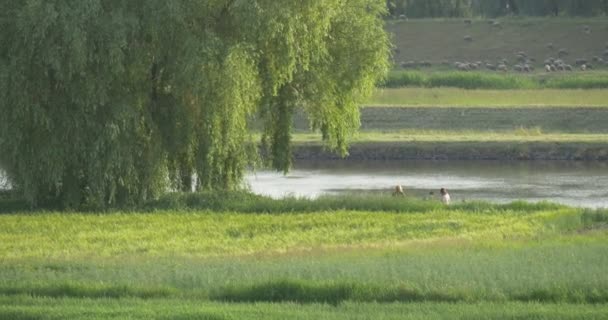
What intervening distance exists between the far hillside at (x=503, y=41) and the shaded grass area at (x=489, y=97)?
16328 mm

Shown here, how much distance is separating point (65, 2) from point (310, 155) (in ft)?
116

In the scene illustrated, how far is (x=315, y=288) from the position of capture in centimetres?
2188

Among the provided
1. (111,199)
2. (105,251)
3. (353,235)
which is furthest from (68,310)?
(111,199)

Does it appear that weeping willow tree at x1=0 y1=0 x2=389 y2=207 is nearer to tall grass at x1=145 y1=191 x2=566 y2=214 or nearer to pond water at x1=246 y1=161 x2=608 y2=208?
tall grass at x1=145 y1=191 x2=566 y2=214

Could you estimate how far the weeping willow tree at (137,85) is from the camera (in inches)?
1416

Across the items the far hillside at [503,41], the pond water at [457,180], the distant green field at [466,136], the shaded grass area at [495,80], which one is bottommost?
the pond water at [457,180]

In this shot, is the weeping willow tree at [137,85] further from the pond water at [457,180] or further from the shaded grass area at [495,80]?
the shaded grass area at [495,80]

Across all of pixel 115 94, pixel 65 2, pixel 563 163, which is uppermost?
pixel 65 2

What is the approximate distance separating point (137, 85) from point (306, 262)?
1313 cm

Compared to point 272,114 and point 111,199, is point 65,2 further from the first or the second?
point 272,114

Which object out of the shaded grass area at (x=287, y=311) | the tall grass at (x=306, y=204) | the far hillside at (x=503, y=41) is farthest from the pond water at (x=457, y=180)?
the far hillside at (x=503, y=41)

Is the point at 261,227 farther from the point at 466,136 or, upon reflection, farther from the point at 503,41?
the point at 503,41

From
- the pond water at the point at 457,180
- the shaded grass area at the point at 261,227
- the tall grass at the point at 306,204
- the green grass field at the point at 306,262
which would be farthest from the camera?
the pond water at the point at 457,180

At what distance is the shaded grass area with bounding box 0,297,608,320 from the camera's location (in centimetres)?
1958
